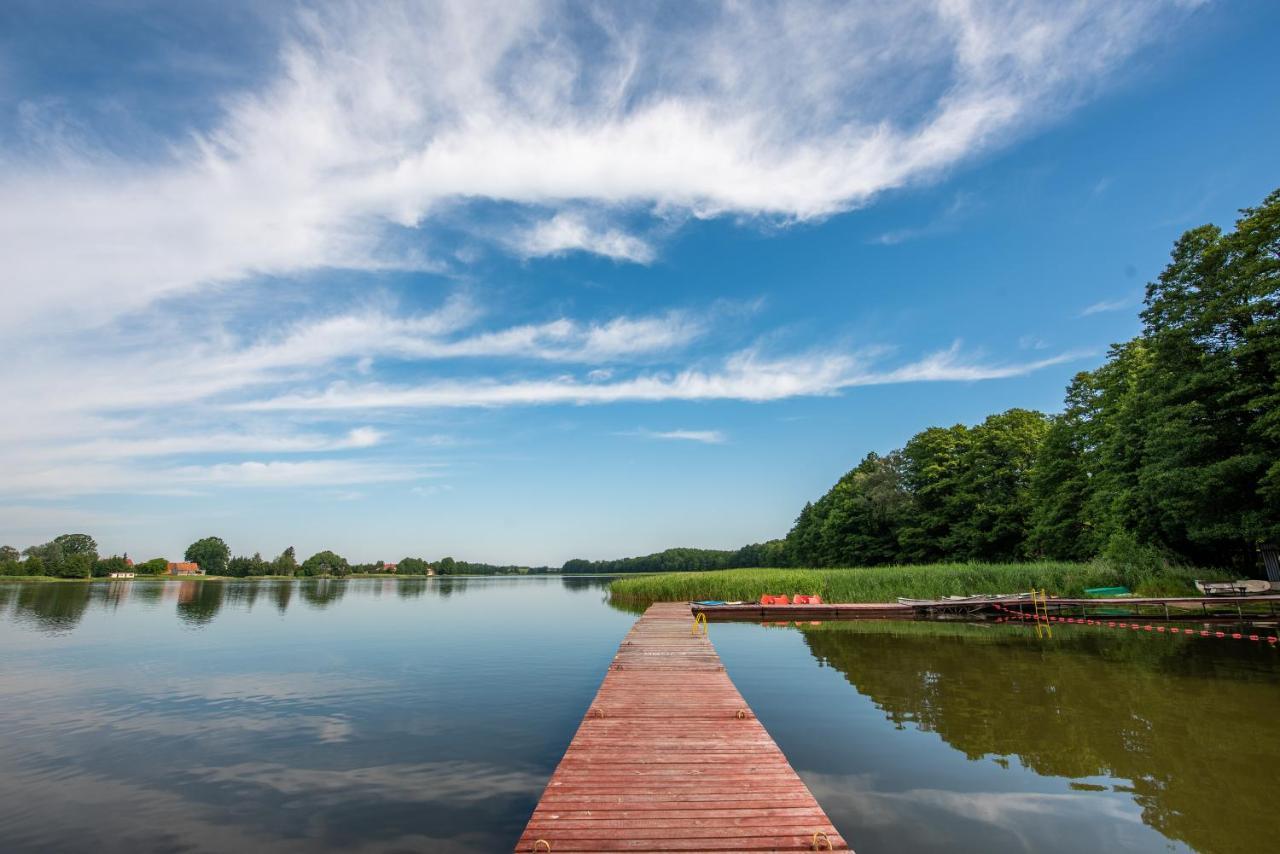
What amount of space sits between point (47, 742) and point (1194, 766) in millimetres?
18145

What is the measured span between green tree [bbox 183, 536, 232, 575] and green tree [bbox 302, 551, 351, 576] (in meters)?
26.1

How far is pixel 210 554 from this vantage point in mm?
155000

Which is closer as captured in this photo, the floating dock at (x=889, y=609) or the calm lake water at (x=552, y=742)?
the calm lake water at (x=552, y=742)

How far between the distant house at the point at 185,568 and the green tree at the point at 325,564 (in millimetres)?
32528

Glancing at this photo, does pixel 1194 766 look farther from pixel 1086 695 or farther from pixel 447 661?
pixel 447 661

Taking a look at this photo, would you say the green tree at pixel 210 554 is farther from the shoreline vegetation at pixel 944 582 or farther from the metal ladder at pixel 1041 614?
the metal ladder at pixel 1041 614

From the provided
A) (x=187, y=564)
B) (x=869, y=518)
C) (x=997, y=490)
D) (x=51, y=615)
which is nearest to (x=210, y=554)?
(x=187, y=564)

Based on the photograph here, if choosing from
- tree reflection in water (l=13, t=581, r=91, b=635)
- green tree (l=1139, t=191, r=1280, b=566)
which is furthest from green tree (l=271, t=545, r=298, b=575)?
green tree (l=1139, t=191, r=1280, b=566)

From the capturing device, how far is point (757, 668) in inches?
669

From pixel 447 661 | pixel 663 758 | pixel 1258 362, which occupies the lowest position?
pixel 447 661

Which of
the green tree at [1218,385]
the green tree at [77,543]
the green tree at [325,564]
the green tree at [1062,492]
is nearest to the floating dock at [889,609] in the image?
the green tree at [1218,385]

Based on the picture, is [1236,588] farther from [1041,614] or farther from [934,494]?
[934,494]

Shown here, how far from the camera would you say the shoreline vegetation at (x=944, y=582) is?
87.2ft

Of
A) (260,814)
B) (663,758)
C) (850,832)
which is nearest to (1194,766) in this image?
(850,832)
